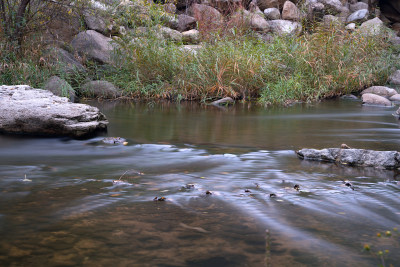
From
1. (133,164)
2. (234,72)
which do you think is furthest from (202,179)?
(234,72)

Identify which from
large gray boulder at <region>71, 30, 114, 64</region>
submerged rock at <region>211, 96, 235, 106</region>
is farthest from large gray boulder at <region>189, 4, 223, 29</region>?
submerged rock at <region>211, 96, 235, 106</region>

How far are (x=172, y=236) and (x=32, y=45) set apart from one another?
750 cm

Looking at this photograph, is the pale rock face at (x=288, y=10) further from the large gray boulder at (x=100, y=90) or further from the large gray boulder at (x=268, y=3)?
the large gray boulder at (x=100, y=90)

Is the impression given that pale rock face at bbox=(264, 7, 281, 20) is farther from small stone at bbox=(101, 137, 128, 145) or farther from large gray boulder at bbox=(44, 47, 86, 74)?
small stone at bbox=(101, 137, 128, 145)

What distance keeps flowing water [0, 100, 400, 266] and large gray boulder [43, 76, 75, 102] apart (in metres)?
3.60

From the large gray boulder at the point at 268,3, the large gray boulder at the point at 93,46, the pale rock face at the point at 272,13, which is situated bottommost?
the large gray boulder at the point at 93,46

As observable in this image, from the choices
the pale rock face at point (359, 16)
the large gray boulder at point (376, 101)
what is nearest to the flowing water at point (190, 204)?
the large gray boulder at point (376, 101)

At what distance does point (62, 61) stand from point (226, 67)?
346cm

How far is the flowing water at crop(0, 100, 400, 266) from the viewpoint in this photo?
168 cm

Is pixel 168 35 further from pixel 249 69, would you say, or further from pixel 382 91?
pixel 382 91

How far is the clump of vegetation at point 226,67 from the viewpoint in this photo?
8305 mm

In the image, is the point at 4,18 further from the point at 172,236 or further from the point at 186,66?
the point at 172,236

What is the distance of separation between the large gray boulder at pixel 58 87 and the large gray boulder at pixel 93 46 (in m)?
1.87

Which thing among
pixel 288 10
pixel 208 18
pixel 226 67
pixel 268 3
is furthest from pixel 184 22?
pixel 226 67
